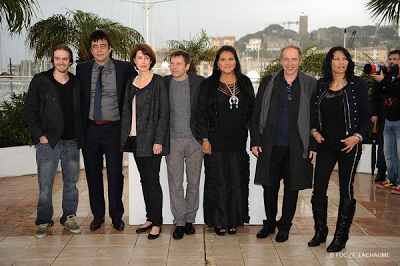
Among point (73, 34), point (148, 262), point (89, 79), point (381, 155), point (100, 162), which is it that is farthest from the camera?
point (73, 34)

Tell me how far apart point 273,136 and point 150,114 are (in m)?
1.05

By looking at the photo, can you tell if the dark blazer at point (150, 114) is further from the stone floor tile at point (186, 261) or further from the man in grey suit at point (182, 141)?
the stone floor tile at point (186, 261)

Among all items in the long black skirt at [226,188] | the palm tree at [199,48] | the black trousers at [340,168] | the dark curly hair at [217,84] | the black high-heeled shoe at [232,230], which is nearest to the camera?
the black trousers at [340,168]


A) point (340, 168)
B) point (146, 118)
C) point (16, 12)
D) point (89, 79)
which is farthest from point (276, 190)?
point (16, 12)

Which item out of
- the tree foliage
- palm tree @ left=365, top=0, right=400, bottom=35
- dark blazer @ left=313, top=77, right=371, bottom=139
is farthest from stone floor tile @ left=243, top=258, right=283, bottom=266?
palm tree @ left=365, top=0, right=400, bottom=35

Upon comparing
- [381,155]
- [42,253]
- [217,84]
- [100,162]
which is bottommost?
[42,253]

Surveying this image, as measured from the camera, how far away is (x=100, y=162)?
3461mm

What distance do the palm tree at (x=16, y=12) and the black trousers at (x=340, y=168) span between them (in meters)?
4.50

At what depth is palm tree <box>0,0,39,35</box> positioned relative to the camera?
5098 mm

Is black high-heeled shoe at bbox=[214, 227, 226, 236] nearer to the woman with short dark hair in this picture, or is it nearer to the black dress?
the black dress

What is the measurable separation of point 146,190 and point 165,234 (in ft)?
1.46

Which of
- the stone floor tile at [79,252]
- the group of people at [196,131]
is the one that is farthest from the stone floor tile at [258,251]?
the stone floor tile at [79,252]

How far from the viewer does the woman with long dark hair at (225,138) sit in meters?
3.16

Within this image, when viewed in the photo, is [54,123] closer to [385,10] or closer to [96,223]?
[96,223]
